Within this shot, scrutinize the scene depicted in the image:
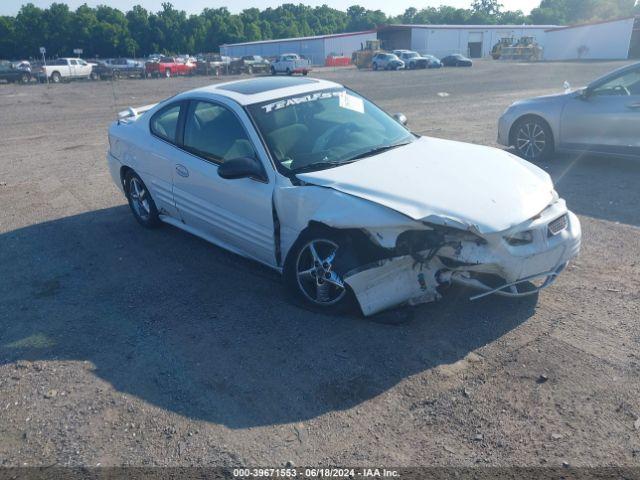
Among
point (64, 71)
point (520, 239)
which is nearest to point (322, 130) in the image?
point (520, 239)

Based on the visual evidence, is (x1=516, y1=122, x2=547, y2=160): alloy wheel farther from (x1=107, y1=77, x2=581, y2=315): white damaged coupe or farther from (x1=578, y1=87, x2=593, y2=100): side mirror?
(x1=107, y1=77, x2=581, y2=315): white damaged coupe

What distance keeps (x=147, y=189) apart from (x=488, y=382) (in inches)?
167

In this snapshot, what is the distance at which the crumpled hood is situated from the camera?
150 inches

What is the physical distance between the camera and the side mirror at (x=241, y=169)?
→ 4539 millimetres

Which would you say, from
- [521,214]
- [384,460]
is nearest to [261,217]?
[521,214]

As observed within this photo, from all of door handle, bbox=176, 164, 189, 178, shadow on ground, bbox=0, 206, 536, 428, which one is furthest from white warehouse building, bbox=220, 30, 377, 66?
shadow on ground, bbox=0, 206, 536, 428

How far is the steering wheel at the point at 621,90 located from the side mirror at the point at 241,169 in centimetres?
609

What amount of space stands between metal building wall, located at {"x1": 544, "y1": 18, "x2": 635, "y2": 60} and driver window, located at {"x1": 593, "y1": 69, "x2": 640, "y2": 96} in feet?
194

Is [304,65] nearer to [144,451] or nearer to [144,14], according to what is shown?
[144,451]

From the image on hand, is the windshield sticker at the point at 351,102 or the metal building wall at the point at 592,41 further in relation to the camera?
the metal building wall at the point at 592,41

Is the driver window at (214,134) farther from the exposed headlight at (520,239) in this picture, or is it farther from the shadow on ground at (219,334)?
the exposed headlight at (520,239)

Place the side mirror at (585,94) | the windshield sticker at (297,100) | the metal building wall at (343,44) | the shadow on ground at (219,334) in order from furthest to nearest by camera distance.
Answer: the metal building wall at (343,44)
the side mirror at (585,94)
the windshield sticker at (297,100)
the shadow on ground at (219,334)

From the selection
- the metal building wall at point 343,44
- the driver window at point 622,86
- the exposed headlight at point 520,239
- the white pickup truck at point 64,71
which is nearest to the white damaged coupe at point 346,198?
the exposed headlight at point 520,239

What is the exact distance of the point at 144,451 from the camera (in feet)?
9.96
